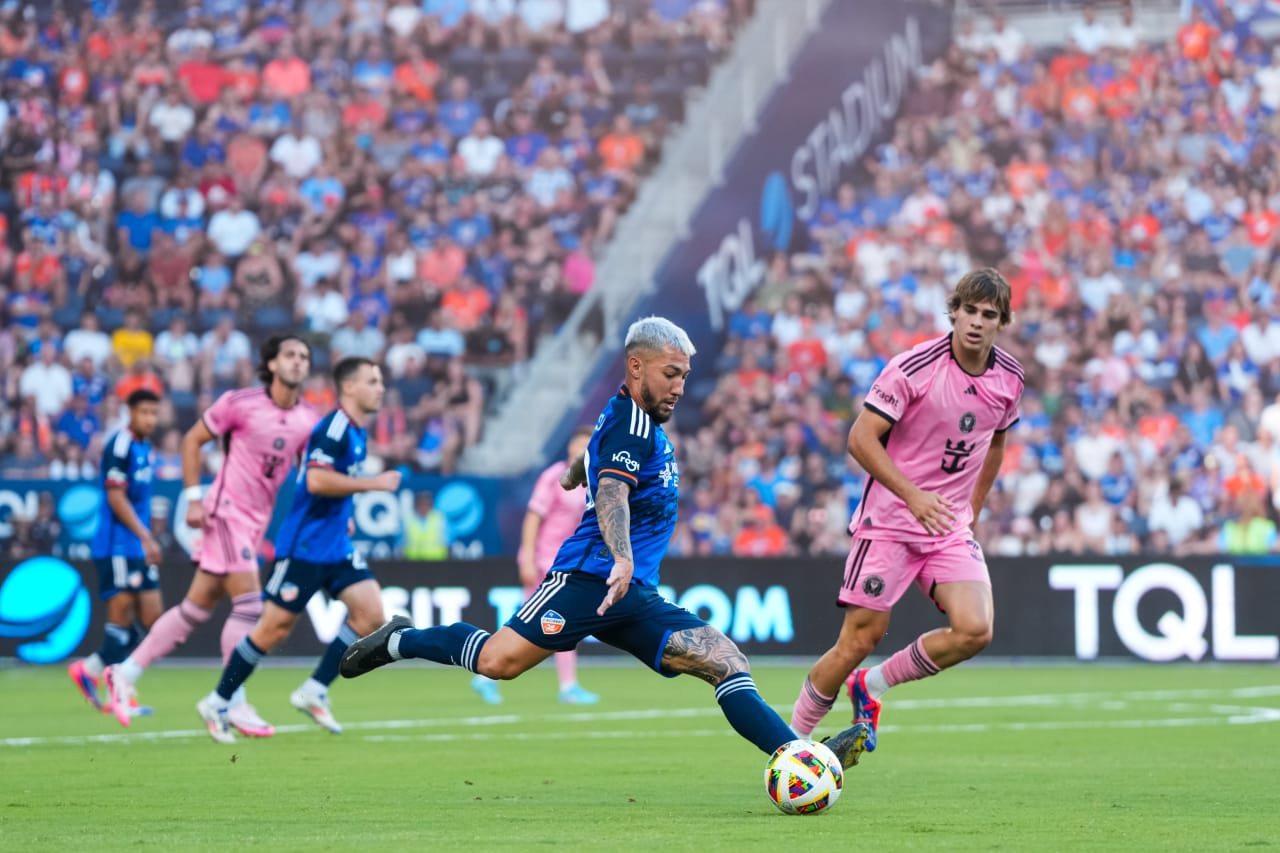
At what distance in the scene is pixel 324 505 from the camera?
41.1 feet

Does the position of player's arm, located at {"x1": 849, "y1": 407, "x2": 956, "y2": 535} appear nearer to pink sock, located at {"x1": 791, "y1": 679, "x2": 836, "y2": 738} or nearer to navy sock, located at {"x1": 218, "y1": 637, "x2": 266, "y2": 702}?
pink sock, located at {"x1": 791, "y1": 679, "x2": 836, "y2": 738}

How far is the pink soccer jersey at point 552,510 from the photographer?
16.9 m

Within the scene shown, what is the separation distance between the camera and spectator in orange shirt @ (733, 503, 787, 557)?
23.7m

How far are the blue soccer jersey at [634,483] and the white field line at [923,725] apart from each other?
4.66 m

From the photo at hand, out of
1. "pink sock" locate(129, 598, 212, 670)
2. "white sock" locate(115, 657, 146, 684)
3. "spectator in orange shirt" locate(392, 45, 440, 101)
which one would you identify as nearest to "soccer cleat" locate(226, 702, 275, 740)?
"white sock" locate(115, 657, 146, 684)

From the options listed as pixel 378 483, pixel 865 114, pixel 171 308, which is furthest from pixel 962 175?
pixel 378 483

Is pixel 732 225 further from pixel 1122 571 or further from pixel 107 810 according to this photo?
pixel 107 810

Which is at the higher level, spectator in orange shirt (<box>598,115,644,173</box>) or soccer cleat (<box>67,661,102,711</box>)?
spectator in orange shirt (<box>598,115,644,173</box>)

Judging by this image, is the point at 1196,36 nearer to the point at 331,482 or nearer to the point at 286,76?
the point at 286,76

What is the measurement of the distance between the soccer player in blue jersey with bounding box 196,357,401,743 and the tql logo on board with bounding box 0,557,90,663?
8892mm

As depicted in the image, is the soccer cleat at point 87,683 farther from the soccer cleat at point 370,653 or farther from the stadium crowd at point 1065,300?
the stadium crowd at point 1065,300

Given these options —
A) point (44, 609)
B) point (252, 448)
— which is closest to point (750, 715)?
point (252, 448)

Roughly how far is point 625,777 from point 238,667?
3.09 m

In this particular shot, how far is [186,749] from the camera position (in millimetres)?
11781
